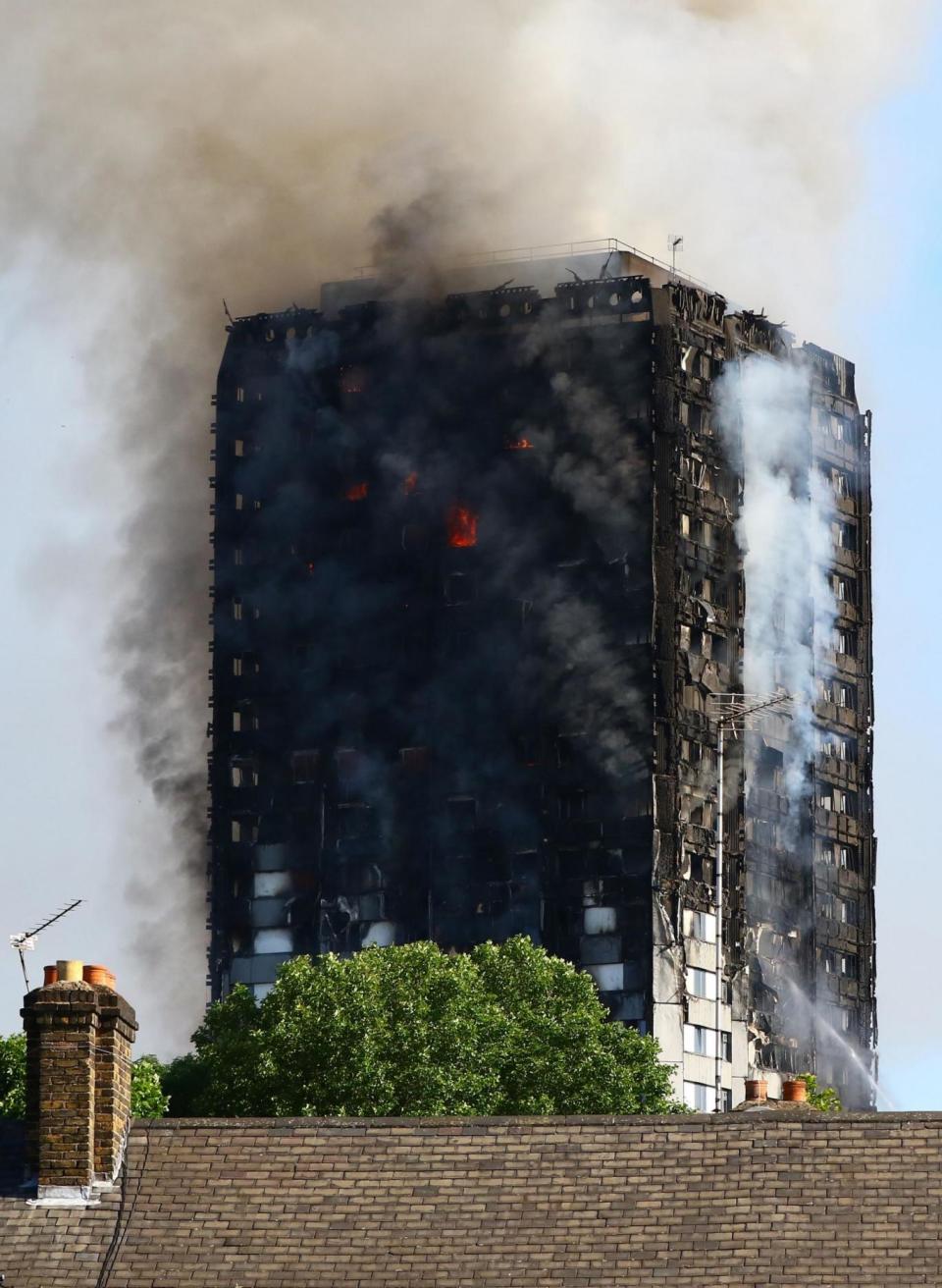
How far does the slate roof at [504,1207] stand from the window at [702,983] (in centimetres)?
12917

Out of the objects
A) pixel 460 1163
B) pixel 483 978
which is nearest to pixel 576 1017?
pixel 483 978

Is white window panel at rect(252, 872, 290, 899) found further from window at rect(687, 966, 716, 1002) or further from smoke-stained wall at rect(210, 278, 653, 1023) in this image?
window at rect(687, 966, 716, 1002)

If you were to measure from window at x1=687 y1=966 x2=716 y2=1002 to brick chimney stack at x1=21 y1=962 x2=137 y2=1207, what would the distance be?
130276mm

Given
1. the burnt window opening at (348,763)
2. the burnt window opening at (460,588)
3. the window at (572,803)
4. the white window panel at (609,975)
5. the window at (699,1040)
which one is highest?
the burnt window opening at (460,588)

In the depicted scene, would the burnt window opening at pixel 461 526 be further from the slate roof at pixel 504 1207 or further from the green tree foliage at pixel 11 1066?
the slate roof at pixel 504 1207

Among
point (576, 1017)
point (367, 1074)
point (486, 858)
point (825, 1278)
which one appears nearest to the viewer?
point (825, 1278)

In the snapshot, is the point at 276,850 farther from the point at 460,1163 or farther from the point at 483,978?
the point at 460,1163

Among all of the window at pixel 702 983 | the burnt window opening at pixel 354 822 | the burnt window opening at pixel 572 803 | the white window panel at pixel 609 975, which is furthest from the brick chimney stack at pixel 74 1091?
→ the burnt window opening at pixel 354 822

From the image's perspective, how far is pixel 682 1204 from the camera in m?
58.2

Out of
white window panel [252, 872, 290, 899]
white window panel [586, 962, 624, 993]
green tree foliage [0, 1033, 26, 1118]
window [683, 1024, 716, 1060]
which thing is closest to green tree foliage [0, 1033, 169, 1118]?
green tree foliage [0, 1033, 26, 1118]

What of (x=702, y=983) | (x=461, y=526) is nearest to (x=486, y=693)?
(x=461, y=526)

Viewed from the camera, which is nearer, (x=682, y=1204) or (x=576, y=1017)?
(x=682, y=1204)

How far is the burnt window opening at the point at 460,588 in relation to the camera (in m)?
195

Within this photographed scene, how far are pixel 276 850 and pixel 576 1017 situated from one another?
6713 cm
